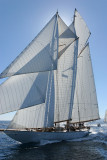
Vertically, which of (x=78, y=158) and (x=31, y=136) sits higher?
(x=31, y=136)

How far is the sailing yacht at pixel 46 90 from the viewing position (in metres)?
23.2

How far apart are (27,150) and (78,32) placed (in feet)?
94.9

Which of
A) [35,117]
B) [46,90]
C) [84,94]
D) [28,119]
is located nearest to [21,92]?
[46,90]

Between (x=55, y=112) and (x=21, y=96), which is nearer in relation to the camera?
(x=21, y=96)

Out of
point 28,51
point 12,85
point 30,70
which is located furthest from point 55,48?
point 12,85

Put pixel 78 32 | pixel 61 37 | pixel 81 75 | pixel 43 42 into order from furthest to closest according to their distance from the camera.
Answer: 1. pixel 78 32
2. pixel 81 75
3. pixel 61 37
4. pixel 43 42

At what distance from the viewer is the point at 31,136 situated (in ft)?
84.5

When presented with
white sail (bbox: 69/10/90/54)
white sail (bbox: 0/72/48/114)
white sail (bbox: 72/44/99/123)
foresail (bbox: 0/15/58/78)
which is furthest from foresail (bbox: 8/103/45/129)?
white sail (bbox: 69/10/90/54)

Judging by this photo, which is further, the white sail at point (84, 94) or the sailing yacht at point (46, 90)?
the white sail at point (84, 94)


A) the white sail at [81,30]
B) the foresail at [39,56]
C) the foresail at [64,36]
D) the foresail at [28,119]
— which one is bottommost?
the foresail at [28,119]

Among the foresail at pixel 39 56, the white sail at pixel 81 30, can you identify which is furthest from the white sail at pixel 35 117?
the white sail at pixel 81 30

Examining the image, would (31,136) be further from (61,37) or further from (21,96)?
(61,37)

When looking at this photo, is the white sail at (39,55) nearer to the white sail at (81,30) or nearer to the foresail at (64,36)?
the foresail at (64,36)

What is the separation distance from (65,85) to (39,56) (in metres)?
9.28
